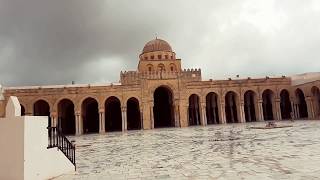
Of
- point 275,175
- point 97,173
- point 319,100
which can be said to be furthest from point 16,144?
point 319,100

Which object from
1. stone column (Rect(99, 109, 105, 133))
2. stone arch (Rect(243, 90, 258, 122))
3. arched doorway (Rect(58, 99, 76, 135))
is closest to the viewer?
stone column (Rect(99, 109, 105, 133))

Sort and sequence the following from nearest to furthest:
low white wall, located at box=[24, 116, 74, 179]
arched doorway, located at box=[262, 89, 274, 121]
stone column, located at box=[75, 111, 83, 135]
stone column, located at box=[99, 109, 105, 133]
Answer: low white wall, located at box=[24, 116, 74, 179], stone column, located at box=[75, 111, 83, 135], stone column, located at box=[99, 109, 105, 133], arched doorway, located at box=[262, 89, 274, 121]

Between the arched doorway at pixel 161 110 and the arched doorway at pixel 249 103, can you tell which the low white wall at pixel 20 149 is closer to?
the arched doorway at pixel 161 110

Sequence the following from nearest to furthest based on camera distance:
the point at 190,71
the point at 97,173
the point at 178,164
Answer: the point at 97,173 → the point at 178,164 → the point at 190,71

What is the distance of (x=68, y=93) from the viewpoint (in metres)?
29.6

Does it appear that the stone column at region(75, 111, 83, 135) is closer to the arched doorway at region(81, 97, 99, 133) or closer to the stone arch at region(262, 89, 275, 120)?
the arched doorway at region(81, 97, 99, 133)

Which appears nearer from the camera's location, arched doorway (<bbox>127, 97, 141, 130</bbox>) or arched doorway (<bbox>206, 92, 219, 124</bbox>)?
arched doorway (<bbox>206, 92, 219, 124</bbox>)

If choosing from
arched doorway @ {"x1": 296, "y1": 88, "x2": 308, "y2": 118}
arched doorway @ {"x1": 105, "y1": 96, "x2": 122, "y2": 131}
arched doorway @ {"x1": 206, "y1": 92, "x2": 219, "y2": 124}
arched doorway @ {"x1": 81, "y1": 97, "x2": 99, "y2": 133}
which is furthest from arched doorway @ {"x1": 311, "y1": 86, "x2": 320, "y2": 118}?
arched doorway @ {"x1": 81, "y1": 97, "x2": 99, "y2": 133}

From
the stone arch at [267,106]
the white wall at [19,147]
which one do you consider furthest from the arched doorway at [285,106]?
the white wall at [19,147]

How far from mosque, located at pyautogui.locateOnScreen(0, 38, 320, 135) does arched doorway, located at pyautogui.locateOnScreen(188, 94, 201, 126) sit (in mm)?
69

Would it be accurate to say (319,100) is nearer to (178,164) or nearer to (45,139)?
(178,164)

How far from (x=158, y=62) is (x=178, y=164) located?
1193 inches

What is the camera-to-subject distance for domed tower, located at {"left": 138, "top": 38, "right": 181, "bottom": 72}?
124 feet

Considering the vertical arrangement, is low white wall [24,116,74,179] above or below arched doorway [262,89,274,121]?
below
